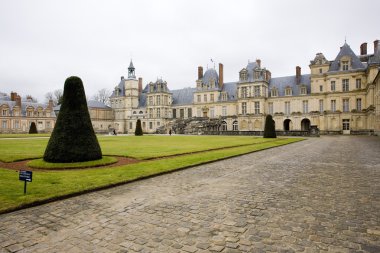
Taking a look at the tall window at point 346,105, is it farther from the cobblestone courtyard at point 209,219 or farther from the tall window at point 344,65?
the cobblestone courtyard at point 209,219

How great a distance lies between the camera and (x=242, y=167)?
987 centimetres

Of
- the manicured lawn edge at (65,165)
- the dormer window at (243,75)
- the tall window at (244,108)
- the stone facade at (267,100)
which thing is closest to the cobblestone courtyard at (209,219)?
the manicured lawn edge at (65,165)

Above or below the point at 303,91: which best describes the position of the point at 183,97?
above

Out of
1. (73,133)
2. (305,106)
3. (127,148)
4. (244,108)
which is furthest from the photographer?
(244,108)

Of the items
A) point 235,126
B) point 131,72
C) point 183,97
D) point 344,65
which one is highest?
point 131,72

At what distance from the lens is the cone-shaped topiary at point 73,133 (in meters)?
9.80

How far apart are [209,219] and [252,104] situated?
4658 cm

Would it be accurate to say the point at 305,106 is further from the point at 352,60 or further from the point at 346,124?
the point at 352,60

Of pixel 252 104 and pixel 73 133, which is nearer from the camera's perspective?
pixel 73 133

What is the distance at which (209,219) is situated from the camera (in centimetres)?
448

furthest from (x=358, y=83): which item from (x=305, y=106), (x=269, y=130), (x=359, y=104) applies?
(x=269, y=130)

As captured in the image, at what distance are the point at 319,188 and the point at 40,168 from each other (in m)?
8.96

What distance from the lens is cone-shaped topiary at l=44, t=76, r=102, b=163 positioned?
9.80 metres

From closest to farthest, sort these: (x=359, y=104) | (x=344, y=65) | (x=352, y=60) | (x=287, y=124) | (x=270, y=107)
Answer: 1. (x=359, y=104)
2. (x=352, y=60)
3. (x=344, y=65)
4. (x=287, y=124)
5. (x=270, y=107)
